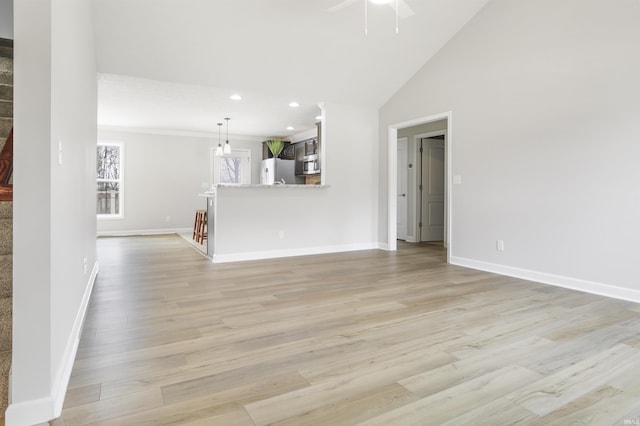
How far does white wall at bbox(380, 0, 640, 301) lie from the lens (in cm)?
321

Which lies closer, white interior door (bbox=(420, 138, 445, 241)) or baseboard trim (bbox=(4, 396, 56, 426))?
baseboard trim (bbox=(4, 396, 56, 426))

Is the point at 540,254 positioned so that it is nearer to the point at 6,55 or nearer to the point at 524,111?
the point at 524,111

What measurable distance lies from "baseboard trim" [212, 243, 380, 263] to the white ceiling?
7.44ft

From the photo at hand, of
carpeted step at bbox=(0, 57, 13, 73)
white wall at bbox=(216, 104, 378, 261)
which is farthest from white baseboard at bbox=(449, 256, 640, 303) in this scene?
carpeted step at bbox=(0, 57, 13, 73)

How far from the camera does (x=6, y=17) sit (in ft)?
10.3

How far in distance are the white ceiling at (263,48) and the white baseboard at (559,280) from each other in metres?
2.83

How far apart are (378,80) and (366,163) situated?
1.32m

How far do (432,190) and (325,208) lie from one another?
8.57 feet

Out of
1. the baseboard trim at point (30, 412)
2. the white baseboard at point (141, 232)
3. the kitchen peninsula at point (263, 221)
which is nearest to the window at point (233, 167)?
the white baseboard at point (141, 232)

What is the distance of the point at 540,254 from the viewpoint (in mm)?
3834

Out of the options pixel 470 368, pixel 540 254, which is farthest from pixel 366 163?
pixel 470 368

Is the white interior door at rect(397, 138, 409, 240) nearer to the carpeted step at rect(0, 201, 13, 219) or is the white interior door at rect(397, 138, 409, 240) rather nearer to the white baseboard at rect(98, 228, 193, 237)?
the white baseboard at rect(98, 228, 193, 237)

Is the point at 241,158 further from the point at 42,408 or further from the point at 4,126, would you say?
the point at 42,408

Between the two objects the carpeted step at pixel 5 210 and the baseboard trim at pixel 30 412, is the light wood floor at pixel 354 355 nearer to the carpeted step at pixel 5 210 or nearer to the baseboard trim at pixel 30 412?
the baseboard trim at pixel 30 412
